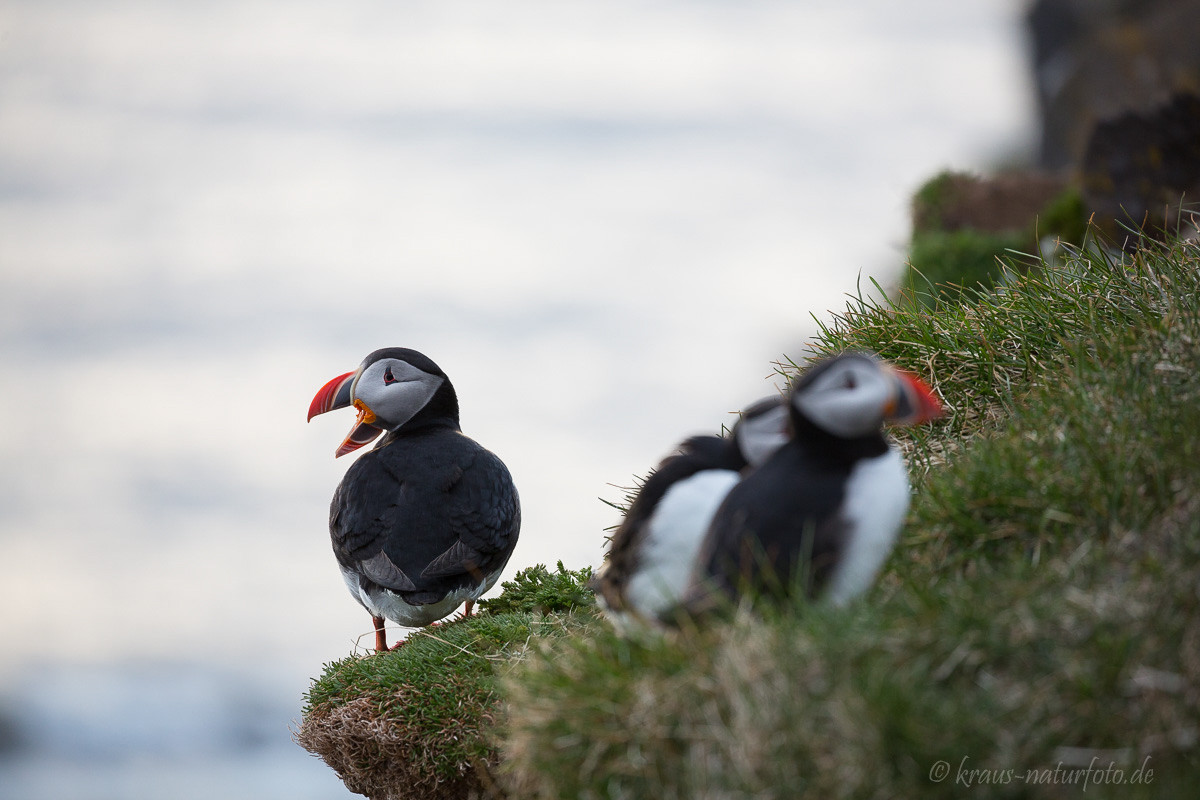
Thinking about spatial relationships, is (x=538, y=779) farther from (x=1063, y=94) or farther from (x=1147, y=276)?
(x=1063, y=94)

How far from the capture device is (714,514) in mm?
3486

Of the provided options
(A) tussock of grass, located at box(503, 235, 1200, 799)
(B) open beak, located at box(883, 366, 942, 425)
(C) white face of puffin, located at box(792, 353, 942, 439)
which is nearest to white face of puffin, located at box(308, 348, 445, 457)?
(A) tussock of grass, located at box(503, 235, 1200, 799)

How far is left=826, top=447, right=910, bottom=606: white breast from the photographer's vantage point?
3.14 metres

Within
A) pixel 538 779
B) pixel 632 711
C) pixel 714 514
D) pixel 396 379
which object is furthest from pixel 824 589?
pixel 396 379

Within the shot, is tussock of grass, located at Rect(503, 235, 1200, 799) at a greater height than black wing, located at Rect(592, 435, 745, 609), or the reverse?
black wing, located at Rect(592, 435, 745, 609)

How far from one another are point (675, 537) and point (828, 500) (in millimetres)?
613

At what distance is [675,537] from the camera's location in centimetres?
358

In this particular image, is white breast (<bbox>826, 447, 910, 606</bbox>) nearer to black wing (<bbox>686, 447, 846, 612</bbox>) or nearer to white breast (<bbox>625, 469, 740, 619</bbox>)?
black wing (<bbox>686, 447, 846, 612</bbox>)

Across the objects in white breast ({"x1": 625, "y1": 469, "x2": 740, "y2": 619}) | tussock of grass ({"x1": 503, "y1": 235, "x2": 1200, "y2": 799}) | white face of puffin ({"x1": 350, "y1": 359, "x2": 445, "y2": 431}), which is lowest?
tussock of grass ({"x1": 503, "y1": 235, "x2": 1200, "y2": 799})

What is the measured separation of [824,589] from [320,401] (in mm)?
3655

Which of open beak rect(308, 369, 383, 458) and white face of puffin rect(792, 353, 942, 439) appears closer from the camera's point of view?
white face of puffin rect(792, 353, 942, 439)

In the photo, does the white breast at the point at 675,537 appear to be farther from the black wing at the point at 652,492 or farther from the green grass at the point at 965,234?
the green grass at the point at 965,234

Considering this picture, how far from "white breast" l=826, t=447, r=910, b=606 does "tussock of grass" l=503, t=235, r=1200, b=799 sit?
99 mm

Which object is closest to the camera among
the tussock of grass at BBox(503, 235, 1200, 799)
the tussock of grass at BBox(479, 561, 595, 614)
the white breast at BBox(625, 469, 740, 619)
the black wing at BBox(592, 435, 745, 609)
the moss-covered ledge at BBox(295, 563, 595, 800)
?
the tussock of grass at BBox(503, 235, 1200, 799)
